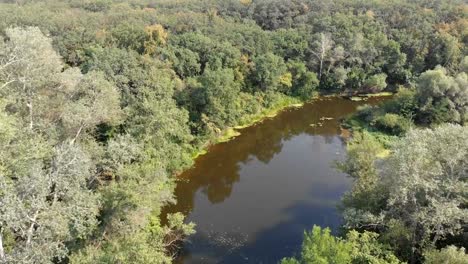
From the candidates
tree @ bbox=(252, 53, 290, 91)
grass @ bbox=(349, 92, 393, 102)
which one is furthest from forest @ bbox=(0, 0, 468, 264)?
grass @ bbox=(349, 92, 393, 102)

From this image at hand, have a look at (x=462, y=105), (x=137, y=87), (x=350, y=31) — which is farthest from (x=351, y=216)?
(x=350, y=31)

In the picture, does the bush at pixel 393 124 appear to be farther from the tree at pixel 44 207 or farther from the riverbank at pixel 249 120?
the tree at pixel 44 207

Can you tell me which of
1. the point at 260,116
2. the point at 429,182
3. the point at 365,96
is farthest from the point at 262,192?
the point at 365,96

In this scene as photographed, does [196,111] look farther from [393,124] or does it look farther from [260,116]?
[393,124]

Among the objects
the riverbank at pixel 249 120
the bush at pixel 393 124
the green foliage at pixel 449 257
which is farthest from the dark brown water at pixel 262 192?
the green foliage at pixel 449 257

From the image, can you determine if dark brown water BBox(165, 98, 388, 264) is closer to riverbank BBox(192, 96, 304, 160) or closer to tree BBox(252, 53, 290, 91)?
riverbank BBox(192, 96, 304, 160)

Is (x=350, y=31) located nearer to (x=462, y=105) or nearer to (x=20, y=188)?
(x=462, y=105)
